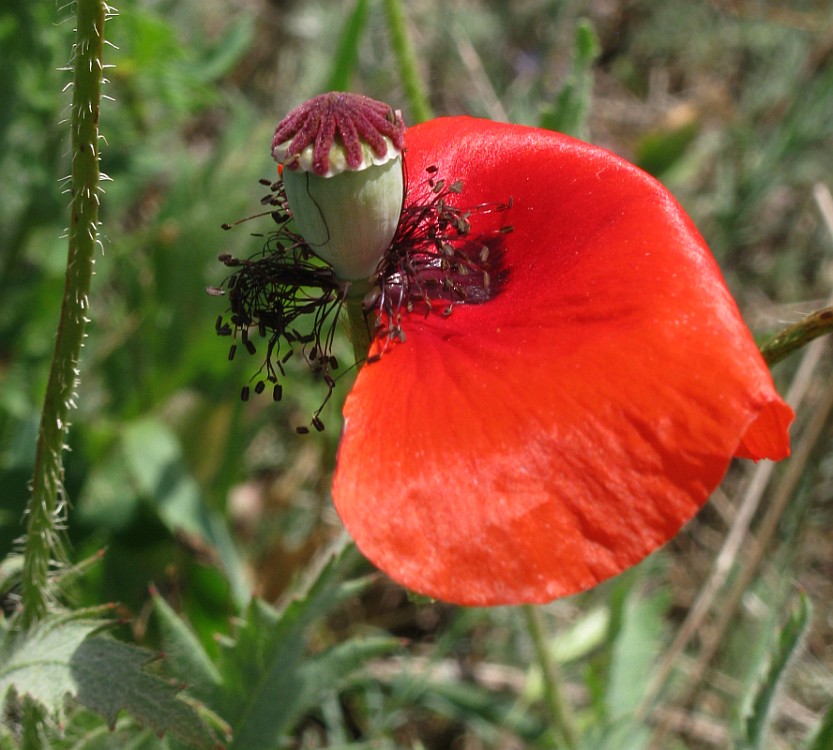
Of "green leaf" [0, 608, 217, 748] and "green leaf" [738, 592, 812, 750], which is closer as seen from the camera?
"green leaf" [0, 608, 217, 748]

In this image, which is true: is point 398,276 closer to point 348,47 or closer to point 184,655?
point 184,655

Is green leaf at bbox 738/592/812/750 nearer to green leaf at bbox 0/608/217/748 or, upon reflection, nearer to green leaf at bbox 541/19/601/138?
green leaf at bbox 0/608/217/748

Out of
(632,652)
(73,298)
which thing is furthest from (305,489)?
(73,298)

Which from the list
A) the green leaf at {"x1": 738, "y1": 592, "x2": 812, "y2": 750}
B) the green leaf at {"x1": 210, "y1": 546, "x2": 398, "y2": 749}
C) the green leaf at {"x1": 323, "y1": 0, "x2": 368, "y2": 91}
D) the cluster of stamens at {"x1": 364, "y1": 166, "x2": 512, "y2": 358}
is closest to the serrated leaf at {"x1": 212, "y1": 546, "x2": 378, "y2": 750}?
the green leaf at {"x1": 210, "y1": 546, "x2": 398, "y2": 749}

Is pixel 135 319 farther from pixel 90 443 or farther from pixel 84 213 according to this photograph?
pixel 84 213

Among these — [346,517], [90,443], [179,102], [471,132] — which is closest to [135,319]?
[90,443]
